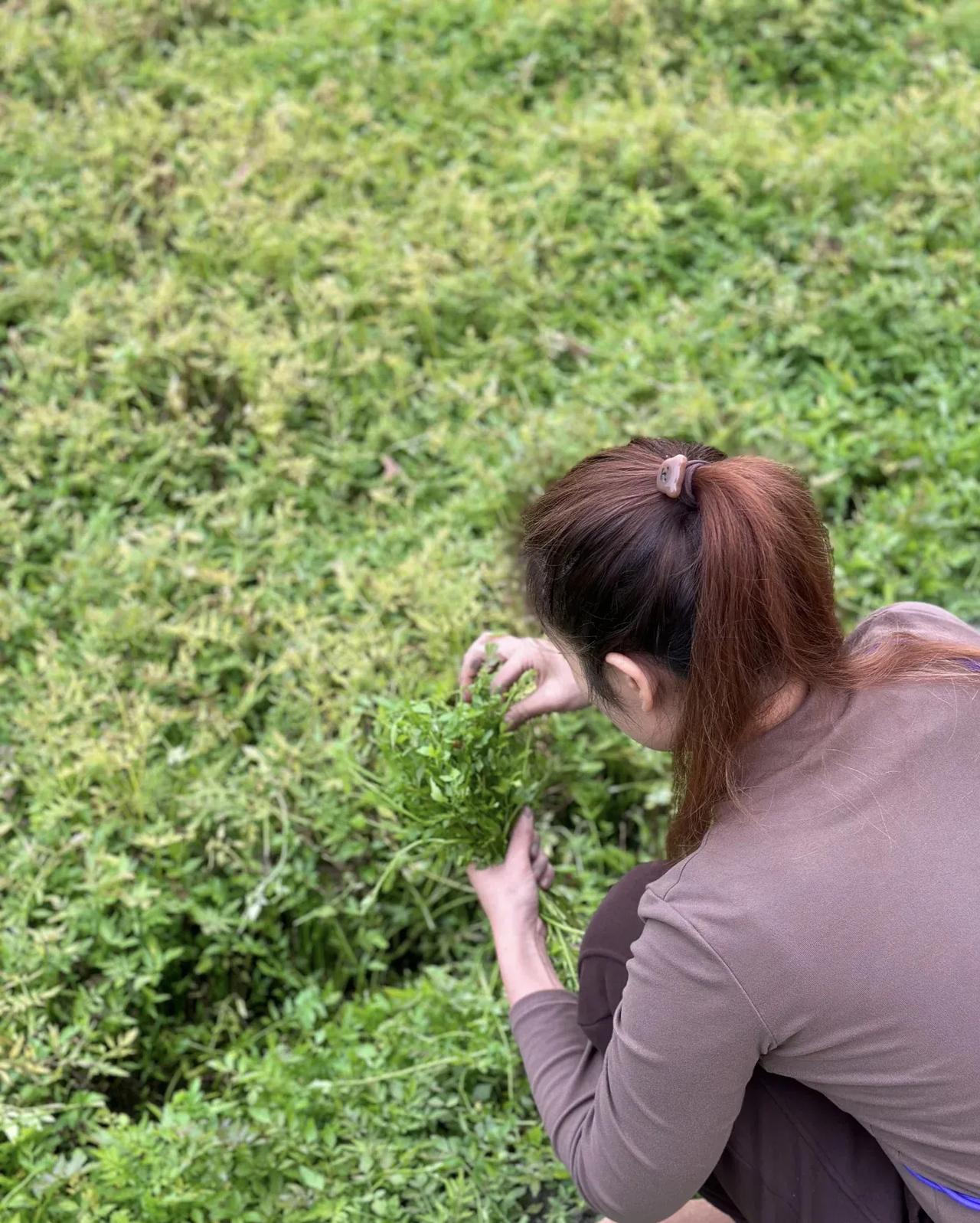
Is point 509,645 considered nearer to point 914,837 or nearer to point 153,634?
point 914,837

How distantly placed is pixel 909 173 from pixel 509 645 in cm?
248

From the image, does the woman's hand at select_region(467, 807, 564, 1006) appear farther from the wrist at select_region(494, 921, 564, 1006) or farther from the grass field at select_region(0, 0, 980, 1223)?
the grass field at select_region(0, 0, 980, 1223)

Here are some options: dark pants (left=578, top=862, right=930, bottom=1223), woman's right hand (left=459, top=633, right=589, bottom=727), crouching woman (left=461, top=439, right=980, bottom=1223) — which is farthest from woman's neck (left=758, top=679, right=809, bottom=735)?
woman's right hand (left=459, top=633, right=589, bottom=727)

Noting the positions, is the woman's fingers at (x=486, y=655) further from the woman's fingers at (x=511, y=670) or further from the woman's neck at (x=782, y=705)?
the woman's neck at (x=782, y=705)

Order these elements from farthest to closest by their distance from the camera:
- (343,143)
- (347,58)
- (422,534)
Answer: (347,58)
(343,143)
(422,534)

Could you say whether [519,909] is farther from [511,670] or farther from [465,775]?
[511,670]

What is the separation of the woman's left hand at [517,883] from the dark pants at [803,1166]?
46 centimetres

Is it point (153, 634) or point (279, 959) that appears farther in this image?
point (153, 634)

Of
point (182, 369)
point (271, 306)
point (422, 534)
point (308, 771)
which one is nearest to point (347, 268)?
point (271, 306)

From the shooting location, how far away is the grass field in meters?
2.15

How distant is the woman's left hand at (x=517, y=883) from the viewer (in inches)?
72.0

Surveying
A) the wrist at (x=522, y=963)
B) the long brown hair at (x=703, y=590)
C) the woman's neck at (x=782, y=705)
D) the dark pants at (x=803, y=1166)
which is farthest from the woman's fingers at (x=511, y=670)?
the dark pants at (x=803, y=1166)

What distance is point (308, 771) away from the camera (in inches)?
98.0

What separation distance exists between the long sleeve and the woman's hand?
240 millimetres
